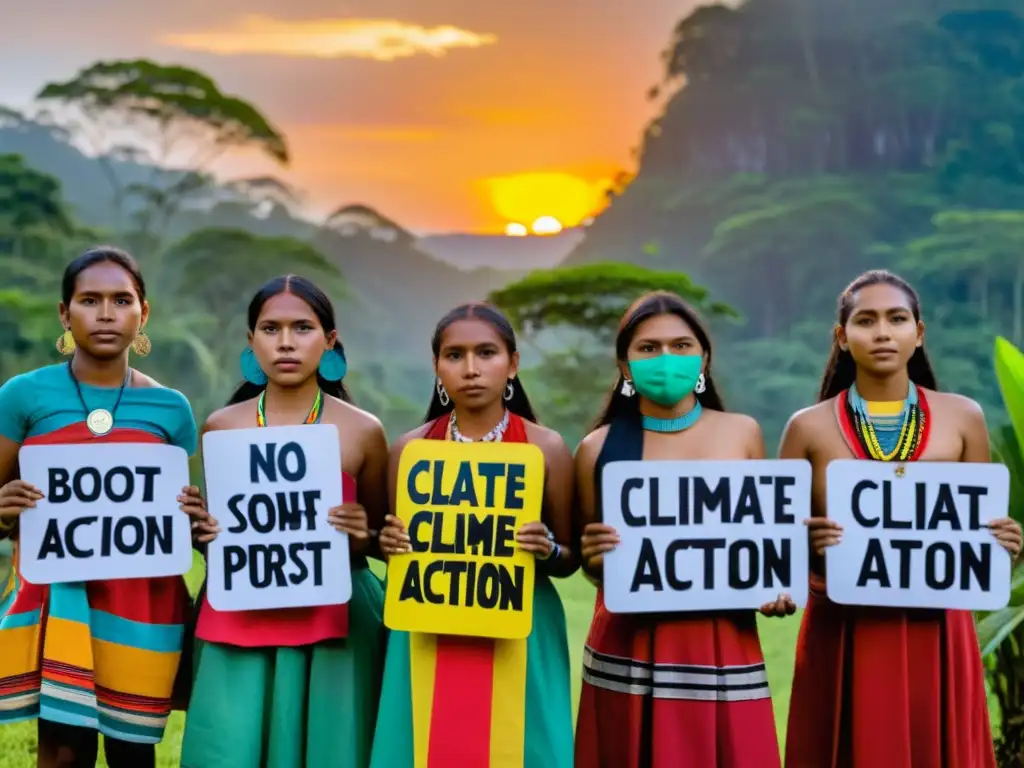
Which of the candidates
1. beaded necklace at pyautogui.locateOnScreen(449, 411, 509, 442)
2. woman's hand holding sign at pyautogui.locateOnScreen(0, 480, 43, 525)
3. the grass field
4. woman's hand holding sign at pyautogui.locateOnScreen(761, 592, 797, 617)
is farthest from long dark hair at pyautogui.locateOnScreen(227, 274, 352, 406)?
the grass field

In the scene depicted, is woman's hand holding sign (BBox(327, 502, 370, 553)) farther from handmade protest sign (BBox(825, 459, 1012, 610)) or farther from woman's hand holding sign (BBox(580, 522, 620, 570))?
handmade protest sign (BBox(825, 459, 1012, 610))

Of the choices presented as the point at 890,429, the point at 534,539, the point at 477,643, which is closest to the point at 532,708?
the point at 477,643

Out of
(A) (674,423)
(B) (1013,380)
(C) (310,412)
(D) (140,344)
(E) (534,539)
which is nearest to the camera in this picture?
(E) (534,539)

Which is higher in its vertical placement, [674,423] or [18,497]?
[674,423]

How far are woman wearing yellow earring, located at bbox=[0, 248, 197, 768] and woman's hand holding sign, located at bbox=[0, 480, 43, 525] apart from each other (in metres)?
0.10

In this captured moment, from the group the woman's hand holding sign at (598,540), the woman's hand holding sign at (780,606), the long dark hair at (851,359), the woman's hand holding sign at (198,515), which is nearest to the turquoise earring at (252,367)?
the woman's hand holding sign at (198,515)

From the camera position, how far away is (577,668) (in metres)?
10.0

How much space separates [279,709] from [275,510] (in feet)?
2.06

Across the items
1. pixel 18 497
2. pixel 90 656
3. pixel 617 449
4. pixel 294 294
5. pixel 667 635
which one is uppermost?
pixel 294 294

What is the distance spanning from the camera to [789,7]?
71.0 feet

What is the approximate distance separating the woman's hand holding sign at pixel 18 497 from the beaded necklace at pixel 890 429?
2639 millimetres

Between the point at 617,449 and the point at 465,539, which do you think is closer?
the point at 465,539

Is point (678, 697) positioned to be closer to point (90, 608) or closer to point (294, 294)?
point (294, 294)

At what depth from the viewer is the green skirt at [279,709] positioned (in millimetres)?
3838
